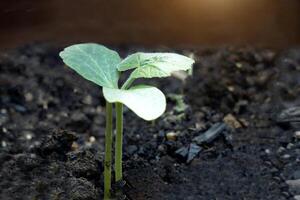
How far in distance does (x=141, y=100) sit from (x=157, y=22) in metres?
0.75

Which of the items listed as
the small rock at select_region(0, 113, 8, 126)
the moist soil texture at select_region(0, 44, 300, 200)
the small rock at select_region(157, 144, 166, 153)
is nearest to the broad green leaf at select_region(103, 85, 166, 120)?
the moist soil texture at select_region(0, 44, 300, 200)

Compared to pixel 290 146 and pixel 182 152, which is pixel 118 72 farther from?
pixel 290 146

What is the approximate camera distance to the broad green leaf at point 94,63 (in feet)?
2.73

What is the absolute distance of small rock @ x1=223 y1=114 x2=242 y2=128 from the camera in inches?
47.8

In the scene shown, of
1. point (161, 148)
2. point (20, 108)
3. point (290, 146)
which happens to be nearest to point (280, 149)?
point (290, 146)

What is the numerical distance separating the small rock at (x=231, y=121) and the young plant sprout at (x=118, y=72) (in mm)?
386

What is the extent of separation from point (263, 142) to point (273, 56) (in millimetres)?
417

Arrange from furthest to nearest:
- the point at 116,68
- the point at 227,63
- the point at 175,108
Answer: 1. the point at 227,63
2. the point at 175,108
3. the point at 116,68

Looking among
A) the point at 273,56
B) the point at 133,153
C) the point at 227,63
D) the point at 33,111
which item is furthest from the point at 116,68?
the point at 273,56

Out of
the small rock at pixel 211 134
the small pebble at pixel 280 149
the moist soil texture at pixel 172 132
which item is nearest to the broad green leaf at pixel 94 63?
the moist soil texture at pixel 172 132

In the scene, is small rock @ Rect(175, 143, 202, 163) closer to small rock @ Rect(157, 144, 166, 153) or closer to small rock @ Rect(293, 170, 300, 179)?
small rock @ Rect(157, 144, 166, 153)

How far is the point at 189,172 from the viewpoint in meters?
1.02

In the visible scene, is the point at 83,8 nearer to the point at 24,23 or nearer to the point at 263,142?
the point at 24,23

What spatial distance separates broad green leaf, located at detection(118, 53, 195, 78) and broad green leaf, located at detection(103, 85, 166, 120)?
0.04 metres
